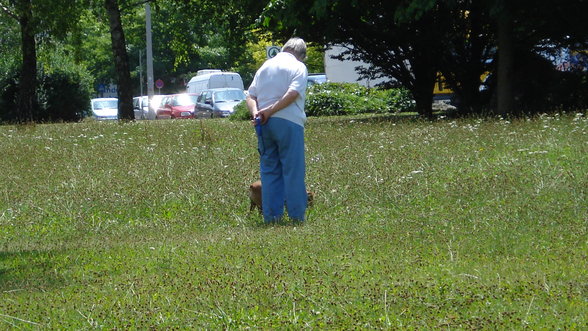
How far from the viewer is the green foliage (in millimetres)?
29906

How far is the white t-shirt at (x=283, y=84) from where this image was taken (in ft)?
27.1

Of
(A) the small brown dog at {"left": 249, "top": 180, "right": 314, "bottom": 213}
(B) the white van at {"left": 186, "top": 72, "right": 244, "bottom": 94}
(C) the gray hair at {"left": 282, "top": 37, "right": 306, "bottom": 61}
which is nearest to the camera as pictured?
(C) the gray hair at {"left": 282, "top": 37, "right": 306, "bottom": 61}

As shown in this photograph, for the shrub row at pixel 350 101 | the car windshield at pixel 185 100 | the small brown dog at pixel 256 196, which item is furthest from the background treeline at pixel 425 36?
the car windshield at pixel 185 100

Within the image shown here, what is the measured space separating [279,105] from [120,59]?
2071cm

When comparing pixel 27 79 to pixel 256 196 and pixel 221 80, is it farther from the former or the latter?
pixel 256 196

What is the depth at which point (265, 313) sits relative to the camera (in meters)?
5.05

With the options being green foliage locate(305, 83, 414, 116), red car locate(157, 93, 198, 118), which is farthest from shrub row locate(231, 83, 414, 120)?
red car locate(157, 93, 198, 118)

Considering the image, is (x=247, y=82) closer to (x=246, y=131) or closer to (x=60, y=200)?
(x=246, y=131)

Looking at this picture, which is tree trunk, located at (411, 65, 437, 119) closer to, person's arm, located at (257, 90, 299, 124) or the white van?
person's arm, located at (257, 90, 299, 124)

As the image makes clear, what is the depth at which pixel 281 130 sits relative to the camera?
825cm

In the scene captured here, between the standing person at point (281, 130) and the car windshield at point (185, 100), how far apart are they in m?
36.6

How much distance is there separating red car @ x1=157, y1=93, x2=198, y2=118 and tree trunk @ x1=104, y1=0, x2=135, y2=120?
13873mm

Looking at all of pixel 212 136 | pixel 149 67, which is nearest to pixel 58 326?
pixel 212 136

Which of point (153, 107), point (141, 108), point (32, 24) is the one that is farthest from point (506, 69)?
point (141, 108)
